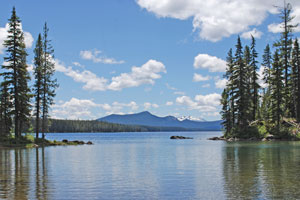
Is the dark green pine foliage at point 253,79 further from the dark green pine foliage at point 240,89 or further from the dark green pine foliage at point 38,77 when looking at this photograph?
the dark green pine foliage at point 38,77

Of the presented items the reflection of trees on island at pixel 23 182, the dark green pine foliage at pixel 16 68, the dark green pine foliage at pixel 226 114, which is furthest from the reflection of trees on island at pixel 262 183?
the dark green pine foliage at pixel 226 114

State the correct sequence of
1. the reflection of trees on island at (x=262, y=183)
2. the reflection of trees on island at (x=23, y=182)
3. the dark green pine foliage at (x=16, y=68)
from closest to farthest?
the reflection of trees on island at (x=262, y=183)
the reflection of trees on island at (x=23, y=182)
the dark green pine foliage at (x=16, y=68)

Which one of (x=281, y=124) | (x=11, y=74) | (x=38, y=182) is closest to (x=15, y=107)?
(x=11, y=74)

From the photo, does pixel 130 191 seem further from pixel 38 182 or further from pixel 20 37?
pixel 20 37

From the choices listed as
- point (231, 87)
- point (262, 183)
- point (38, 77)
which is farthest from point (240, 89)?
point (262, 183)

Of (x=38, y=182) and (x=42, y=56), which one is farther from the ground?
(x=42, y=56)

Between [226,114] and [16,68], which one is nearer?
[16,68]

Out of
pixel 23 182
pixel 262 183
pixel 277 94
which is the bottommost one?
pixel 262 183

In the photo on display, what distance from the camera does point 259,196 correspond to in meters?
13.8

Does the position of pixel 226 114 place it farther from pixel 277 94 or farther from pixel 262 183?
pixel 262 183

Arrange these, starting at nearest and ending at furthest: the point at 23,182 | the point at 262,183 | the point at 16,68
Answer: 1. the point at 262,183
2. the point at 23,182
3. the point at 16,68

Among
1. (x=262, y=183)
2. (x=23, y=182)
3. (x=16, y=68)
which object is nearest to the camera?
(x=262, y=183)

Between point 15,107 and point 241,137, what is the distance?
4663 cm

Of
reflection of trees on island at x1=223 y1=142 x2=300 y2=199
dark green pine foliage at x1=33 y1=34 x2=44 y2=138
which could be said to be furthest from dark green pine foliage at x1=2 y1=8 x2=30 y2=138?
reflection of trees on island at x1=223 y1=142 x2=300 y2=199
